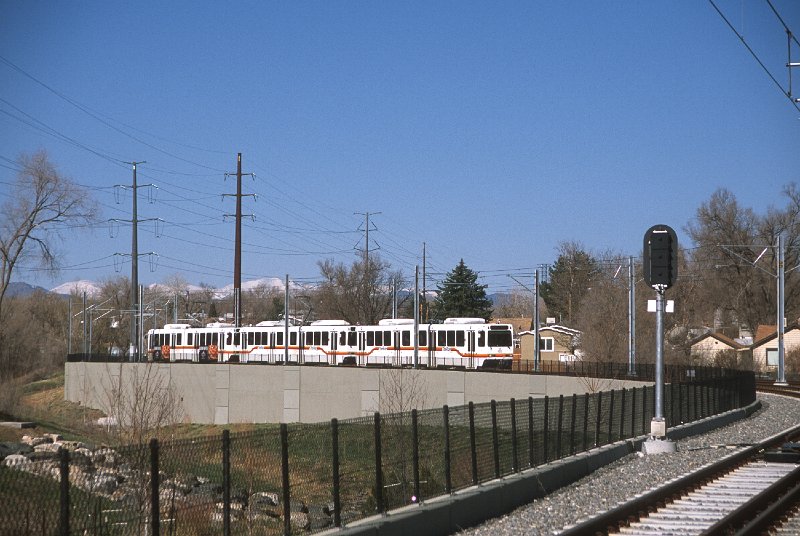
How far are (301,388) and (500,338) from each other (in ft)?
54.6

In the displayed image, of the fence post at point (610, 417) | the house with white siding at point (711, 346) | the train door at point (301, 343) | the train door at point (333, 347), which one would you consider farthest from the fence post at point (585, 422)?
the house with white siding at point (711, 346)

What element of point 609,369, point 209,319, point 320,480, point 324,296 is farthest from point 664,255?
point 209,319

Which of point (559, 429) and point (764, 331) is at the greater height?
point (764, 331)

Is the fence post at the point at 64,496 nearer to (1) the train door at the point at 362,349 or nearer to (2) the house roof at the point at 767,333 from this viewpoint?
(1) the train door at the point at 362,349

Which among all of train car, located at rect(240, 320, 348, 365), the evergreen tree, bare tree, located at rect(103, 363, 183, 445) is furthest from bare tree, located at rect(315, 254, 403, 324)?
bare tree, located at rect(103, 363, 183, 445)

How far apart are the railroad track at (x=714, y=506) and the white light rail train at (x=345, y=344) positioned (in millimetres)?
41950

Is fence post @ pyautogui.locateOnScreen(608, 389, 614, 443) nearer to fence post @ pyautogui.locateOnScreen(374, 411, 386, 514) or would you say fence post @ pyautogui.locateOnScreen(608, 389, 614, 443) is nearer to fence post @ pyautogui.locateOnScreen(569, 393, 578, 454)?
fence post @ pyautogui.locateOnScreen(569, 393, 578, 454)

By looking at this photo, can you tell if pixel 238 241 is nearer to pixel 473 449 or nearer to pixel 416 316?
pixel 416 316

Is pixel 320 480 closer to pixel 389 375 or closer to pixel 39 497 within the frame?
pixel 39 497

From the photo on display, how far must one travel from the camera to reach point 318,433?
12578mm

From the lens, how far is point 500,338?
6225 centimetres

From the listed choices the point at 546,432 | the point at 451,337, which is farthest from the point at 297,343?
the point at 546,432

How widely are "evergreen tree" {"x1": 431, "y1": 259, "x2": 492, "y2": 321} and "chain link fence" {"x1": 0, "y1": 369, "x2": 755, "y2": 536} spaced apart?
10459cm

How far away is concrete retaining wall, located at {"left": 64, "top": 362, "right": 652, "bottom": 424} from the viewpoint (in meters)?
57.9
